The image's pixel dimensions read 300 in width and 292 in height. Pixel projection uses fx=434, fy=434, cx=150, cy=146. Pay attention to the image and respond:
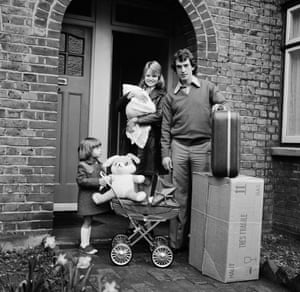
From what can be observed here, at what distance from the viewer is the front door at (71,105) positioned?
603cm

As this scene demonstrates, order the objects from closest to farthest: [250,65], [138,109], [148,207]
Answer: [148,207]
[138,109]
[250,65]

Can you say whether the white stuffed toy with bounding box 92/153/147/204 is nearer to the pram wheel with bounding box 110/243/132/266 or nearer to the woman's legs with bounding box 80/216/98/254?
the woman's legs with bounding box 80/216/98/254

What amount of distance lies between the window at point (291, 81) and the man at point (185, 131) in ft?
5.45

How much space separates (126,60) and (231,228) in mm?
3993

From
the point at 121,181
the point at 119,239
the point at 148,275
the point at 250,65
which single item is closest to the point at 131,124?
the point at 121,181

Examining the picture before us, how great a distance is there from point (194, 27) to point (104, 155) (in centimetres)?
222

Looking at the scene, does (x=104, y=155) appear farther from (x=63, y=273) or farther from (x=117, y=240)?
(x=63, y=273)

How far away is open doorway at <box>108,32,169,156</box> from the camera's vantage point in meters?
6.64

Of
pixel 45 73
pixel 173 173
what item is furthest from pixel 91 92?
pixel 173 173

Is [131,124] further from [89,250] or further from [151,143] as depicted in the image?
[89,250]

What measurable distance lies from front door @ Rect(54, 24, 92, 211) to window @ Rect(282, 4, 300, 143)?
2711 millimetres

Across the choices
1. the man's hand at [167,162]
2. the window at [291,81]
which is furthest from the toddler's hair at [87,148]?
the window at [291,81]

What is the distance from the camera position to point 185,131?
4.44m

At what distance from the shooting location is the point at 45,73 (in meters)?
4.48
